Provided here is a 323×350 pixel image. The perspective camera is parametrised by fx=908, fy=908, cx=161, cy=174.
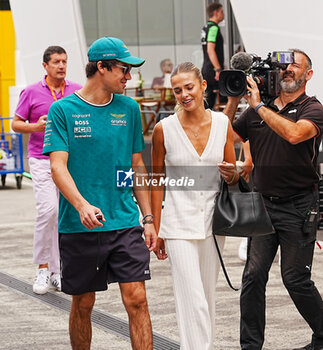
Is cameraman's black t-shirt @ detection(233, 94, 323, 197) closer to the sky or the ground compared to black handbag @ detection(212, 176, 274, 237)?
closer to the sky

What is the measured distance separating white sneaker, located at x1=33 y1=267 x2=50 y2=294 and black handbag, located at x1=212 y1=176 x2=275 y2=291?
319 cm

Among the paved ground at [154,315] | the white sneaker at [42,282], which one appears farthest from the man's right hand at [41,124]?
the paved ground at [154,315]

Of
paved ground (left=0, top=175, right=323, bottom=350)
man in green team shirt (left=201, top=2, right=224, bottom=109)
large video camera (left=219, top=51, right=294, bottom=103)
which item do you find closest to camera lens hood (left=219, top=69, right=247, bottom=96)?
large video camera (left=219, top=51, right=294, bottom=103)

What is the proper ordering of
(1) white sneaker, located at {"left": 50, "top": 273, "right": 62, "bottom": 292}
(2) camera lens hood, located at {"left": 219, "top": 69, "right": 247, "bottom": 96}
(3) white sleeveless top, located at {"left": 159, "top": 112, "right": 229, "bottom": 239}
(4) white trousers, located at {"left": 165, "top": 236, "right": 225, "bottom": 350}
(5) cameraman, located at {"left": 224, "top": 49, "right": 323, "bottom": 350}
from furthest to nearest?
(1) white sneaker, located at {"left": 50, "top": 273, "right": 62, "bottom": 292}, (5) cameraman, located at {"left": 224, "top": 49, "right": 323, "bottom": 350}, (2) camera lens hood, located at {"left": 219, "top": 69, "right": 247, "bottom": 96}, (3) white sleeveless top, located at {"left": 159, "top": 112, "right": 229, "bottom": 239}, (4) white trousers, located at {"left": 165, "top": 236, "right": 225, "bottom": 350}

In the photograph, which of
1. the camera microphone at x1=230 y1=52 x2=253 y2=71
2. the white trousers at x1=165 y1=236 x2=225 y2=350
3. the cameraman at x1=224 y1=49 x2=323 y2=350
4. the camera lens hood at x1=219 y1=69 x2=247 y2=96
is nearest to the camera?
the white trousers at x1=165 y1=236 x2=225 y2=350

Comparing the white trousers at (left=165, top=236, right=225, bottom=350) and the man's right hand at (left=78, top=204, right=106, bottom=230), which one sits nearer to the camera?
the man's right hand at (left=78, top=204, right=106, bottom=230)

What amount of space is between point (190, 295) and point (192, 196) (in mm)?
551

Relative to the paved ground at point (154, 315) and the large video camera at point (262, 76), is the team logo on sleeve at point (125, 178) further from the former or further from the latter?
the paved ground at point (154, 315)

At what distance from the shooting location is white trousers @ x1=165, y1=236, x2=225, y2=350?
16.2 feet

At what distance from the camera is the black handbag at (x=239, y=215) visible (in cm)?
501

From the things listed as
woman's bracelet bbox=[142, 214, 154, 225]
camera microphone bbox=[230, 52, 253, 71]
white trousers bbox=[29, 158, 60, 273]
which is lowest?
white trousers bbox=[29, 158, 60, 273]

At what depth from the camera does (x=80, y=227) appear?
202 inches

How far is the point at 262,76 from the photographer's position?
18.2ft

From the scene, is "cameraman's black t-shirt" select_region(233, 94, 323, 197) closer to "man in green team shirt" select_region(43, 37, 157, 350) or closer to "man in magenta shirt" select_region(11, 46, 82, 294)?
"man in green team shirt" select_region(43, 37, 157, 350)
